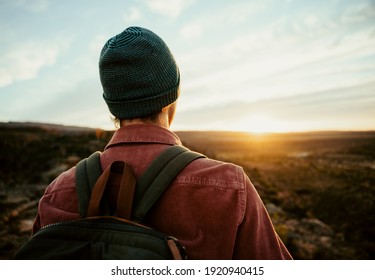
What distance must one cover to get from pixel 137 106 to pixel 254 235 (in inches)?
38.2

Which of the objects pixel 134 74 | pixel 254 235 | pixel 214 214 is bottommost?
pixel 254 235

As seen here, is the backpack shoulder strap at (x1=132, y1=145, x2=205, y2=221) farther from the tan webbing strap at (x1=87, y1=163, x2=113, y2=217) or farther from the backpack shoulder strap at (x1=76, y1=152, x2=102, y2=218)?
the backpack shoulder strap at (x1=76, y1=152, x2=102, y2=218)

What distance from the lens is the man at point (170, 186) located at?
1288mm

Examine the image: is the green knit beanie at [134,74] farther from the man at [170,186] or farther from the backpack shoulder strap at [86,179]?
the backpack shoulder strap at [86,179]

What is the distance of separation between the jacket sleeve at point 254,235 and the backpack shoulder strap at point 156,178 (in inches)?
14.1

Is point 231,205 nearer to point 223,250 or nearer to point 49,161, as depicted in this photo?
point 223,250

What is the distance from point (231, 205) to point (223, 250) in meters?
0.23

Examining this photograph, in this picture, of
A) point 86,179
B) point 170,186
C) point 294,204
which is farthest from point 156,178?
point 294,204

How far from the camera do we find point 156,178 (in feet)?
4.19

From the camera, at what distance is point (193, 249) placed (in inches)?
50.5

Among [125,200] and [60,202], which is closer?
[125,200]

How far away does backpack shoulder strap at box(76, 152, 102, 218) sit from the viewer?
133cm

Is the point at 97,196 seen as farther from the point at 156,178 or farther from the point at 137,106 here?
the point at 137,106
